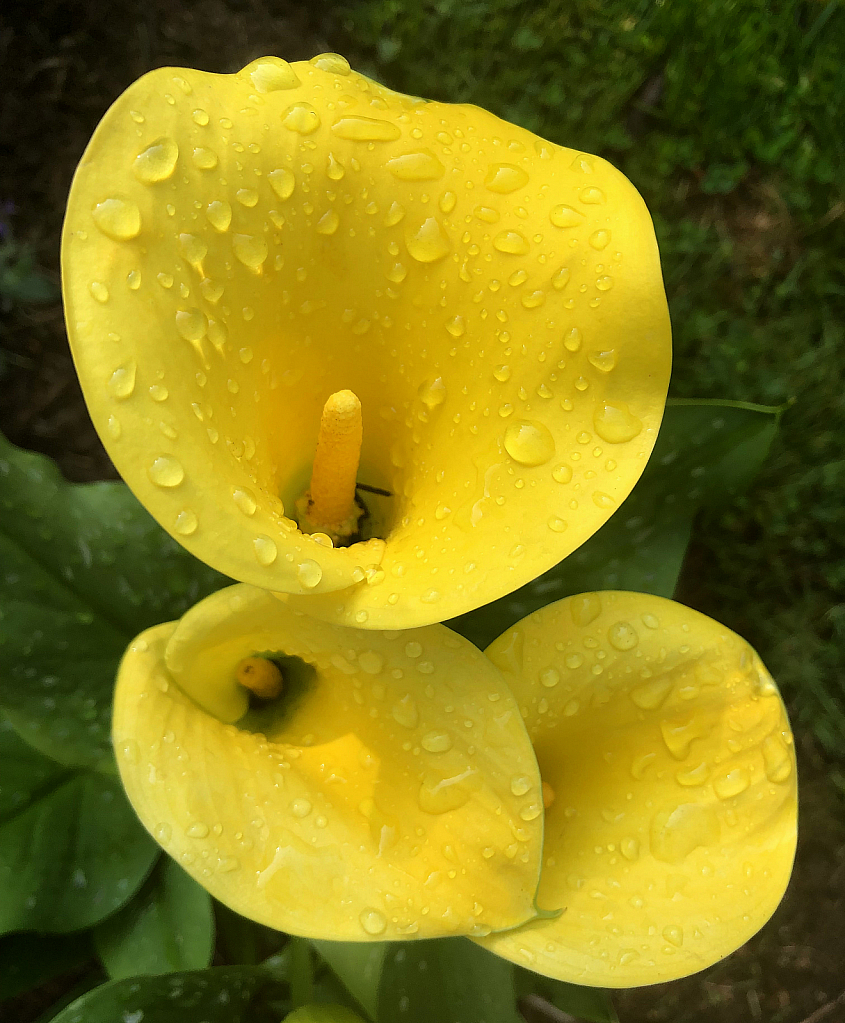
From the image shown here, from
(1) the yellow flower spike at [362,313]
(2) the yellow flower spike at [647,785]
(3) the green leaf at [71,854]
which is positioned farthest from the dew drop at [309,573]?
(3) the green leaf at [71,854]

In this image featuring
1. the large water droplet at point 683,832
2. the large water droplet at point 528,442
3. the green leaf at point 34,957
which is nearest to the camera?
the large water droplet at point 528,442

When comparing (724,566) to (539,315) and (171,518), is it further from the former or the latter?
(171,518)

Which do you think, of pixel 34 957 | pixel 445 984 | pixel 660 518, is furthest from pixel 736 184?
pixel 34 957

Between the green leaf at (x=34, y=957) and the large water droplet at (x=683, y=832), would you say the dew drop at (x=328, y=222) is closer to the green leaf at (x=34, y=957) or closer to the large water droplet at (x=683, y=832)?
the large water droplet at (x=683, y=832)

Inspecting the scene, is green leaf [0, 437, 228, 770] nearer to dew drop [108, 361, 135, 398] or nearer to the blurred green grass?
dew drop [108, 361, 135, 398]

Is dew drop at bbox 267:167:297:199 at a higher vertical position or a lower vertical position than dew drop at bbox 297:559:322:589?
higher

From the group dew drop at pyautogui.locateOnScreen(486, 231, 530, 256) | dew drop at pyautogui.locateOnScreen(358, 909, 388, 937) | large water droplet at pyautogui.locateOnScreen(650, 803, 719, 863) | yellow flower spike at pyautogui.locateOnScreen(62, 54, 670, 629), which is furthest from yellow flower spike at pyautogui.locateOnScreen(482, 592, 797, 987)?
dew drop at pyautogui.locateOnScreen(486, 231, 530, 256)
